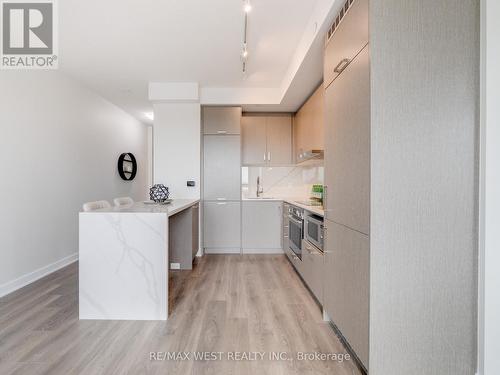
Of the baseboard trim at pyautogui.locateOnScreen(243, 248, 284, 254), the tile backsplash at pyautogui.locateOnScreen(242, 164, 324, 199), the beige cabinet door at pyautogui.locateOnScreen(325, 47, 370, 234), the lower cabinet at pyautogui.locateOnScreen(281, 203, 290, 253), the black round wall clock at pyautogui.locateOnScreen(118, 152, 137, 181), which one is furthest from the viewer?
the black round wall clock at pyautogui.locateOnScreen(118, 152, 137, 181)

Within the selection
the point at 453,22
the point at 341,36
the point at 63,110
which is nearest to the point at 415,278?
the point at 453,22

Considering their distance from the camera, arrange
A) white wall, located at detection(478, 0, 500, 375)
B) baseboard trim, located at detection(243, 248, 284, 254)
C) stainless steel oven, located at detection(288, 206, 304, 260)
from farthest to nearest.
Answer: baseboard trim, located at detection(243, 248, 284, 254) → stainless steel oven, located at detection(288, 206, 304, 260) → white wall, located at detection(478, 0, 500, 375)

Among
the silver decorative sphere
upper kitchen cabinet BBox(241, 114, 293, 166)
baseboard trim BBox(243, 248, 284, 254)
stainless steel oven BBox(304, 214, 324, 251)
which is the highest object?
upper kitchen cabinet BBox(241, 114, 293, 166)

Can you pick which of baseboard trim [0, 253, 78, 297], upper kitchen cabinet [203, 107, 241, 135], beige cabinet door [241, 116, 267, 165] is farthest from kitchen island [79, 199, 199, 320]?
beige cabinet door [241, 116, 267, 165]

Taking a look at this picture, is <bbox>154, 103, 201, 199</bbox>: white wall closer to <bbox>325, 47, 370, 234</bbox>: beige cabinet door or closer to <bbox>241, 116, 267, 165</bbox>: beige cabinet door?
<bbox>241, 116, 267, 165</bbox>: beige cabinet door

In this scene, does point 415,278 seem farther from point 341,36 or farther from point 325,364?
point 341,36

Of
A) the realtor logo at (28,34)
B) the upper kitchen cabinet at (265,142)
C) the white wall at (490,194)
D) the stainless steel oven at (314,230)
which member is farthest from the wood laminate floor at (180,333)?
the realtor logo at (28,34)

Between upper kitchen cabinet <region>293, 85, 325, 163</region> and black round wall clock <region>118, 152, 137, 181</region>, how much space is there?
127 inches

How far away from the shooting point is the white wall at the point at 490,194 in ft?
4.29

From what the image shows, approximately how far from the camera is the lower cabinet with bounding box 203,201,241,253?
4102 mm

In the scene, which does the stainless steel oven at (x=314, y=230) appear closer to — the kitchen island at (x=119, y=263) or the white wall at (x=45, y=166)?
the kitchen island at (x=119, y=263)

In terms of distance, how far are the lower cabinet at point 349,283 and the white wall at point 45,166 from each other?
3.12 meters

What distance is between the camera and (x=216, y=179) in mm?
4098

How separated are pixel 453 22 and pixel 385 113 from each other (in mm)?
584
